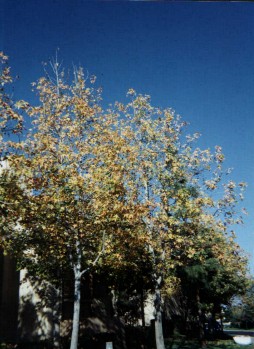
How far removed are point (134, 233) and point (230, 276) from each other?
24783 mm

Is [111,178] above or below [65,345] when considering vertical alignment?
above

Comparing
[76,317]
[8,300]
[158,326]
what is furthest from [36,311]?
[158,326]

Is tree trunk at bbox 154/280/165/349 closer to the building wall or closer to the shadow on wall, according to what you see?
the shadow on wall

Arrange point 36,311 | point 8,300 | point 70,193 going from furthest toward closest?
point 8,300
point 36,311
point 70,193

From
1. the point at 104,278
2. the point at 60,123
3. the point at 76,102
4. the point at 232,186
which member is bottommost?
the point at 104,278

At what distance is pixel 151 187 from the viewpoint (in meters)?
22.3

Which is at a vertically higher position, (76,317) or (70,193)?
(70,193)

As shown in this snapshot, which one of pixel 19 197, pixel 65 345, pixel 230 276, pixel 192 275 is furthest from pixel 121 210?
pixel 230 276

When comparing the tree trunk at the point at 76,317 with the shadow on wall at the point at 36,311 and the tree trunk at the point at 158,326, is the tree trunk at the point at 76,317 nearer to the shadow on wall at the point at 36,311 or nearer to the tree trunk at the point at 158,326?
the shadow on wall at the point at 36,311

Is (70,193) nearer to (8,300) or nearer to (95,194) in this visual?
(95,194)

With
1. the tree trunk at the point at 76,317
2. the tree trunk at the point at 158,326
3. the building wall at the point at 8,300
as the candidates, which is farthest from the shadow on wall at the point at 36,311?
the tree trunk at the point at 158,326

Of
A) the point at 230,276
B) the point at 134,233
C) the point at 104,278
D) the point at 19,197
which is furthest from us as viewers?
the point at 230,276

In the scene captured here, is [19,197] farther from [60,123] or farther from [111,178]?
[60,123]

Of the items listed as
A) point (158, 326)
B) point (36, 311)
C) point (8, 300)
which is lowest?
point (158, 326)
